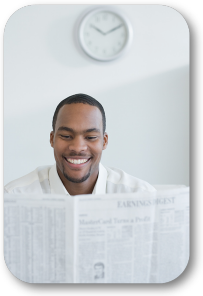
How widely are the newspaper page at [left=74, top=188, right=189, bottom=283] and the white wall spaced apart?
11 cm

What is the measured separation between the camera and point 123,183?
699mm

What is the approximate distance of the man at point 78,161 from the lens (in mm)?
617

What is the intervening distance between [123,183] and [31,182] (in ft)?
0.78

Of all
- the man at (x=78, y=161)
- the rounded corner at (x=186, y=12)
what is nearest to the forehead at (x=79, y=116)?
the man at (x=78, y=161)

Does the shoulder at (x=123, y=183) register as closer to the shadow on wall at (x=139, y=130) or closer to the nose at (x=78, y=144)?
the shadow on wall at (x=139, y=130)

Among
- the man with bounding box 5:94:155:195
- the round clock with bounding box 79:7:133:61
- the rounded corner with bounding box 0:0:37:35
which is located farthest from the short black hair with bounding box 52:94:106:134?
the rounded corner with bounding box 0:0:37:35

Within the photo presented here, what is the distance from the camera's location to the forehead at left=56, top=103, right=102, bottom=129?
0.61m

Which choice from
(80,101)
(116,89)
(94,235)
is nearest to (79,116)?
(80,101)

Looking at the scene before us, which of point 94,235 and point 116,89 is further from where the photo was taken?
point 116,89

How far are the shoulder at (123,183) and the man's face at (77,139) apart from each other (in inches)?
2.8

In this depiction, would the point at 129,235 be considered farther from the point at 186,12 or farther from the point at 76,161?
the point at 186,12

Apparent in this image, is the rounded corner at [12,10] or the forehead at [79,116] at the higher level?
the rounded corner at [12,10]

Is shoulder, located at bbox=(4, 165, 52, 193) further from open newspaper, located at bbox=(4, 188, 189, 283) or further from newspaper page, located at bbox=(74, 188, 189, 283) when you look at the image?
newspaper page, located at bbox=(74, 188, 189, 283)

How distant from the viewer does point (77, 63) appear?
69 cm
